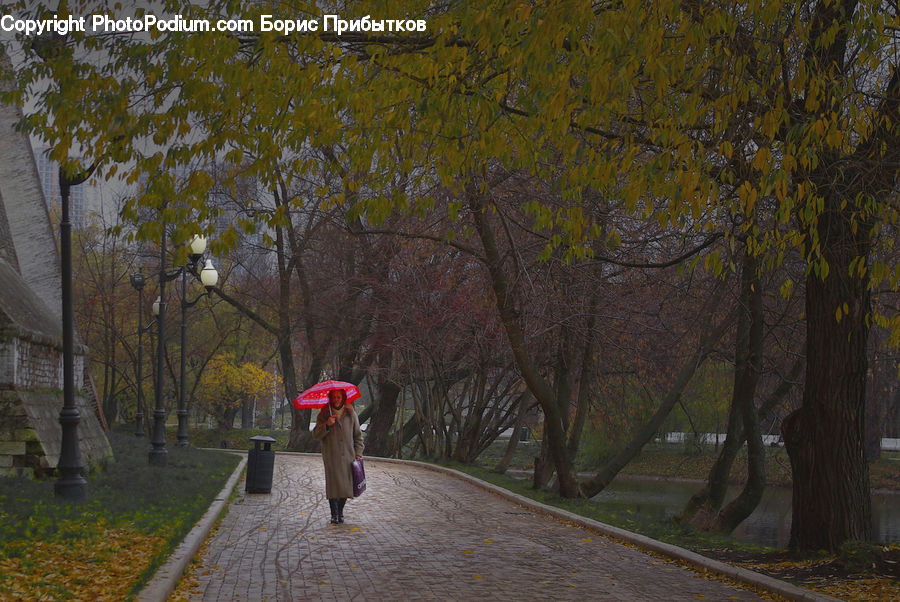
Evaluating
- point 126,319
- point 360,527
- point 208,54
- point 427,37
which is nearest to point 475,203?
point 360,527

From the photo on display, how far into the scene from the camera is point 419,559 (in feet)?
Result: 35.8

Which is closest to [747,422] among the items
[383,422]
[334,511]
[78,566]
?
[334,511]

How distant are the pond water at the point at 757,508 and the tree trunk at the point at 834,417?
32.6ft

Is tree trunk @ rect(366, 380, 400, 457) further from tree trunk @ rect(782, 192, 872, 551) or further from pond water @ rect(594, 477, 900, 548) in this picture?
tree trunk @ rect(782, 192, 872, 551)

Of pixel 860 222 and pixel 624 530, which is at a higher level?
pixel 860 222

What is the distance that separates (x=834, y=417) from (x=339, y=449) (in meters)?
6.50

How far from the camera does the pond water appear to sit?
1003 inches

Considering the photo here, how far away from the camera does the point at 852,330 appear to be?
37.4 ft

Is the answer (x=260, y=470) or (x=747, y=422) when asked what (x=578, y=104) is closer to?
(x=747, y=422)

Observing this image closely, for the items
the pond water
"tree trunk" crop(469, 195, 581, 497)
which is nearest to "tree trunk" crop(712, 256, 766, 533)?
"tree trunk" crop(469, 195, 581, 497)

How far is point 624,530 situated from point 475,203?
5735 millimetres

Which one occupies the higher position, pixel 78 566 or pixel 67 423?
pixel 67 423

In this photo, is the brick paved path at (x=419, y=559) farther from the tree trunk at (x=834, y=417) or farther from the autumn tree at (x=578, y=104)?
the autumn tree at (x=578, y=104)

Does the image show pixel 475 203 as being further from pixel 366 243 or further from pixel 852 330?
pixel 366 243
